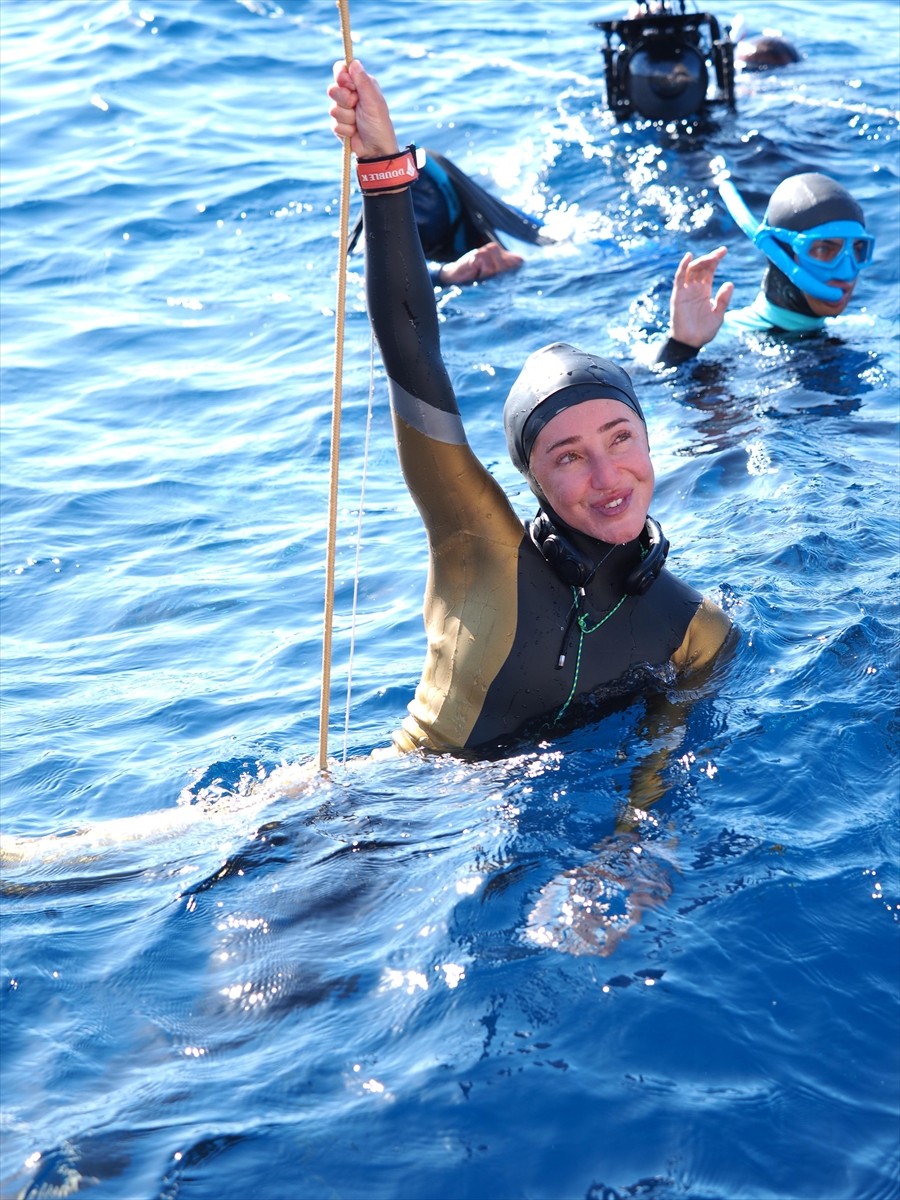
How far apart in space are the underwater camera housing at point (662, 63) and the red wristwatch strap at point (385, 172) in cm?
778

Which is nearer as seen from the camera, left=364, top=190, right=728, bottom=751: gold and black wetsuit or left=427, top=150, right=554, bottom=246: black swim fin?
left=364, top=190, right=728, bottom=751: gold and black wetsuit

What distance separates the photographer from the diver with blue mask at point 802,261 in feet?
22.7

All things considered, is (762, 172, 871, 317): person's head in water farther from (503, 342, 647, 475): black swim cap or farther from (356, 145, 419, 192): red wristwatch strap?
(356, 145, 419, 192): red wristwatch strap

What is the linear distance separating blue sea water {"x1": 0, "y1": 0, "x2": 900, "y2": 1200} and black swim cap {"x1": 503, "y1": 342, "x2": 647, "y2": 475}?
0.53 metres

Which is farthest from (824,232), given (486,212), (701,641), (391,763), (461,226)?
(391,763)

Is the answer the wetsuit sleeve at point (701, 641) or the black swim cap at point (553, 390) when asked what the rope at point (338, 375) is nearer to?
the black swim cap at point (553, 390)

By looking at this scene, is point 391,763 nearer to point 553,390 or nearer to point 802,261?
point 553,390

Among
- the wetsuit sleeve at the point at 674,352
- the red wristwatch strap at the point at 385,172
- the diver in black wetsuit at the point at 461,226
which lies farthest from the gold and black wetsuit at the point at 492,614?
the diver in black wetsuit at the point at 461,226

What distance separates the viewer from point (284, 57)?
14.2 meters

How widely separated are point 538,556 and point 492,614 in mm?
230

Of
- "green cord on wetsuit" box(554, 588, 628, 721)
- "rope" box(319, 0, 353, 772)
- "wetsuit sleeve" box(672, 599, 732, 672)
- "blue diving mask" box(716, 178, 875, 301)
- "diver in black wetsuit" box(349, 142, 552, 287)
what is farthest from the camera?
"diver in black wetsuit" box(349, 142, 552, 287)

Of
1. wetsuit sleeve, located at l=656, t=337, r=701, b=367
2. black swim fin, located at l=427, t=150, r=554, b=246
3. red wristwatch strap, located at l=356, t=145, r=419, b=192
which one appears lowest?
wetsuit sleeve, located at l=656, t=337, r=701, b=367

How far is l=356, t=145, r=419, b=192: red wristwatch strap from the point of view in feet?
11.6

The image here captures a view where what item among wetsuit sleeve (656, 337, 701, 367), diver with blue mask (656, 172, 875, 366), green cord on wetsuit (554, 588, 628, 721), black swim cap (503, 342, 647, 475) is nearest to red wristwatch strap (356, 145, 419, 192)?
black swim cap (503, 342, 647, 475)
